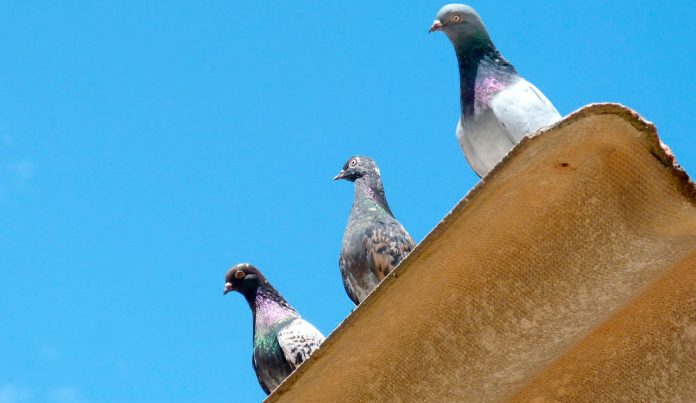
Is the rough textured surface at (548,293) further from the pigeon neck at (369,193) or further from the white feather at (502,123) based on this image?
the pigeon neck at (369,193)

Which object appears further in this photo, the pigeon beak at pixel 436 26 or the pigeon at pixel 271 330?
the pigeon at pixel 271 330

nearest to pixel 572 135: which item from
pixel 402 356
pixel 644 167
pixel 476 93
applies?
pixel 644 167

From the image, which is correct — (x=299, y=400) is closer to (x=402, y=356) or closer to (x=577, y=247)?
(x=402, y=356)

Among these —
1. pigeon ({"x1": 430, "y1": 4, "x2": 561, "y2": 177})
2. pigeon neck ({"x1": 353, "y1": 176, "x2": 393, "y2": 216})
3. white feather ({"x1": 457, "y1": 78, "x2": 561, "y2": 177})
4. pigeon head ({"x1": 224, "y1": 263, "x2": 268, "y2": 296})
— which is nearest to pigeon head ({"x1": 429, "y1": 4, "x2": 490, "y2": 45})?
pigeon ({"x1": 430, "y1": 4, "x2": 561, "y2": 177})

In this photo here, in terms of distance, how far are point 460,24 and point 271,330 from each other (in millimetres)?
2952

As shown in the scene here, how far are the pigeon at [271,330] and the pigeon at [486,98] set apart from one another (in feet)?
7.98

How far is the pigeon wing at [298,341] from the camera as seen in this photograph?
7.75m

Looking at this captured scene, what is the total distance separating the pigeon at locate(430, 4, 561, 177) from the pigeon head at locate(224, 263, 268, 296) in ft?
9.17

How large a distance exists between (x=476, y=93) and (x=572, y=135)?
6.63 ft

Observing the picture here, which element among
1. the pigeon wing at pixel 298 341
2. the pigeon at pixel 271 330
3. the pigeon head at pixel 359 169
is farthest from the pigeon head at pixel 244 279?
the pigeon head at pixel 359 169

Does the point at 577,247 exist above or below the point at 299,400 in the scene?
below

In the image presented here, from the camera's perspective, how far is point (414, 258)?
4125mm

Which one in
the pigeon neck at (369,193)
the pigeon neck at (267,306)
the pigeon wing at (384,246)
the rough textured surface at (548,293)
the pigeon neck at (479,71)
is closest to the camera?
the rough textured surface at (548,293)

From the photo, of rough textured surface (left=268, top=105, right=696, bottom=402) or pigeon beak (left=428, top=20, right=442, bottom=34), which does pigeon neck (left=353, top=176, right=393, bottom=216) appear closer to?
pigeon beak (left=428, top=20, right=442, bottom=34)
